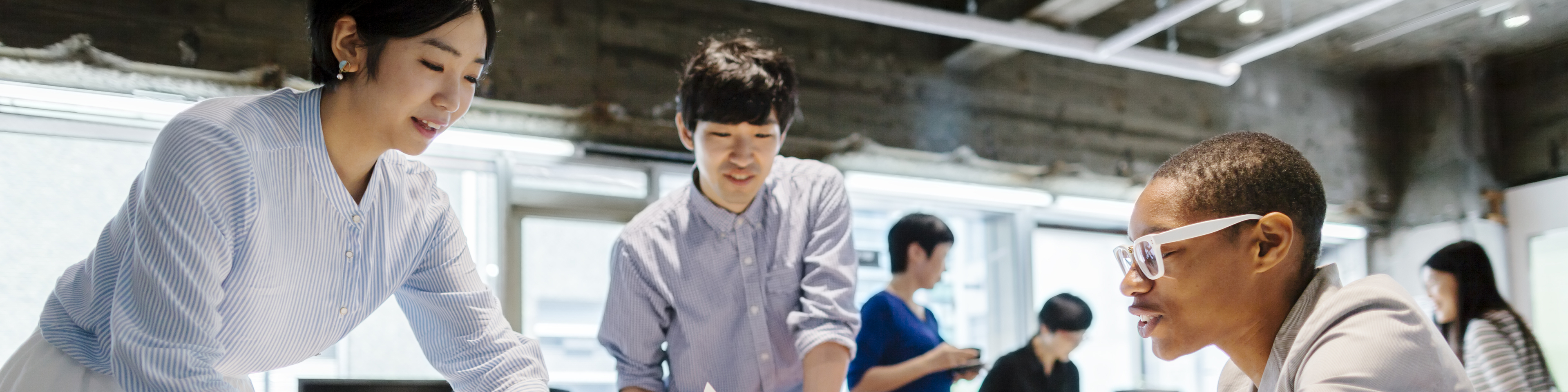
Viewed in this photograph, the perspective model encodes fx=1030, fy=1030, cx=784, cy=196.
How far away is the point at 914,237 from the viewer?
12.4 feet

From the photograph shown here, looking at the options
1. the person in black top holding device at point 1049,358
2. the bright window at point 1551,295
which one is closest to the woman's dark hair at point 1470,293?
the person in black top holding device at point 1049,358

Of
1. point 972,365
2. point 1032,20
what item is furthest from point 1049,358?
point 1032,20

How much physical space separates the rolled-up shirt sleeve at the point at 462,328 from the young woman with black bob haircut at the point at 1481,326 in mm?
3821

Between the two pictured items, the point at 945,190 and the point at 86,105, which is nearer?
the point at 86,105

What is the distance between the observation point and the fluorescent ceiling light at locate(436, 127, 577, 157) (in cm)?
518

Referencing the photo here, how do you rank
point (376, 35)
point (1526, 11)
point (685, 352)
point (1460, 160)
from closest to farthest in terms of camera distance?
1. point (376, 35)
2. point (685, 352)
3. point (1526, 11)
4. point (1460, 160)

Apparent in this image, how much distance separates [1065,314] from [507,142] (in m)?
2.88

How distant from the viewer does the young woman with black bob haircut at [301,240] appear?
1.14 metres

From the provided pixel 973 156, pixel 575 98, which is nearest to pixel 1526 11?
pixel 973 156

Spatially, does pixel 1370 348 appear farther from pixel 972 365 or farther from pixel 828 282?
pixel 972 365

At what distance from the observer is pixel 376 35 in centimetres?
137

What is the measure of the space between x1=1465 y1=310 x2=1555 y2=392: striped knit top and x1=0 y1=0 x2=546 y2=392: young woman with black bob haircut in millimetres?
4082

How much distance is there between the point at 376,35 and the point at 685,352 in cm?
91

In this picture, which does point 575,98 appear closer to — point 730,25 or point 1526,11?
point 730,25
